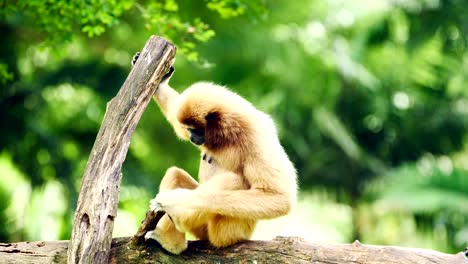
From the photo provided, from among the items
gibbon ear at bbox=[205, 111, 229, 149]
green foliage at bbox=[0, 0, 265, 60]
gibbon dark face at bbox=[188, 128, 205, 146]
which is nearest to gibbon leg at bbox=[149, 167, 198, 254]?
gibbon dark face at bbox=[188, 128, 205, 146]

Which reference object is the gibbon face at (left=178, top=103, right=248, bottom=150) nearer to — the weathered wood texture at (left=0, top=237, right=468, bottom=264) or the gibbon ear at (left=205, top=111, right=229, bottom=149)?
the gibbon ear at (left=205, top=111, right=229, bottom=149)

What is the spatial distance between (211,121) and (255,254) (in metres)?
1.35

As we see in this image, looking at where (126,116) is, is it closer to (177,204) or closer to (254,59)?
(177,204)

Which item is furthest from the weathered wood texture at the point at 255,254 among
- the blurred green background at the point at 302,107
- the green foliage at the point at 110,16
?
the blurred green background at the point at 302,107

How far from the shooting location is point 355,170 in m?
21.4

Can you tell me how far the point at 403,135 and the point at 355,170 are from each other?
187cm

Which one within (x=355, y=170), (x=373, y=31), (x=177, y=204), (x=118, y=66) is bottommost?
(x=177, y=204)

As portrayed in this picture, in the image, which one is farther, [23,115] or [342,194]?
[342,194]

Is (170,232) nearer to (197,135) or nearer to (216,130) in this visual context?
(197,135)

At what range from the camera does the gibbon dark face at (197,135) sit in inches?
260

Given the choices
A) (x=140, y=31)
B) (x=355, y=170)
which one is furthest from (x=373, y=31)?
(x=140, y=31)

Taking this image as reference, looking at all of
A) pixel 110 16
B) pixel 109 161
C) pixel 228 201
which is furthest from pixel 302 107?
pixel 109 161

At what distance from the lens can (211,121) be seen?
6.60m

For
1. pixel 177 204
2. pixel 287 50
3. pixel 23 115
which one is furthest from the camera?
pixel 287 50
